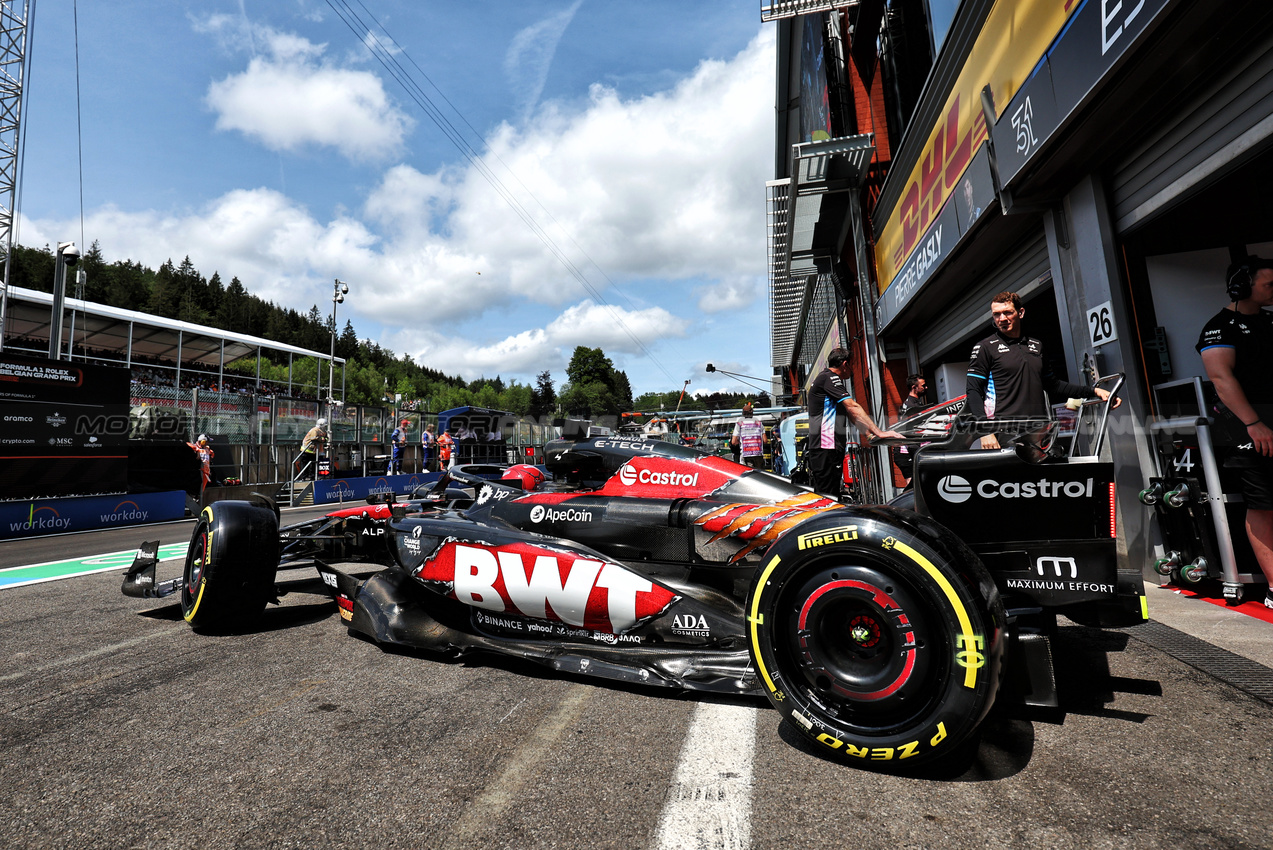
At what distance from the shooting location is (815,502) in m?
2.82

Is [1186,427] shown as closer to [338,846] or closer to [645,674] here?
[645,674]

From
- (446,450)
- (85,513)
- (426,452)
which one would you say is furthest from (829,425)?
(426,452)

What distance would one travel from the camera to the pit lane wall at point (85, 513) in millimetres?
9266

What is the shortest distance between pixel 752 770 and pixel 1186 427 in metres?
3.65

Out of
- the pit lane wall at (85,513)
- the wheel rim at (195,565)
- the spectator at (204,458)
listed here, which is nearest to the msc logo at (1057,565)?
the wheel rim at (195,565)

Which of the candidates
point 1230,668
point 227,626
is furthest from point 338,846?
point 1230,668

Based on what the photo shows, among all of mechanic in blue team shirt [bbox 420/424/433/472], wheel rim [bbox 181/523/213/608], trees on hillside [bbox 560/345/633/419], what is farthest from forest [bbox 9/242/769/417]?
wheel rim [bbox 181/523/213/608]

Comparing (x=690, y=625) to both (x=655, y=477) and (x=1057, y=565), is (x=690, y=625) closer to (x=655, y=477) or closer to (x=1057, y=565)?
(x=655, y=477)

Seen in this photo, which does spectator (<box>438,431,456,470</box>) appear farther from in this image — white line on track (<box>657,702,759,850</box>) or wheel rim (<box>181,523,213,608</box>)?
white line on track (<box>657,702,759,850</box>)

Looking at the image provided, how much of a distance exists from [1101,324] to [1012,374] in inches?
47.1

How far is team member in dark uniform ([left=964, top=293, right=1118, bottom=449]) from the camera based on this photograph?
3.67 m

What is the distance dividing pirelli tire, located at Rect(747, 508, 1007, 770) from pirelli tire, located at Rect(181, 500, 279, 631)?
299cm

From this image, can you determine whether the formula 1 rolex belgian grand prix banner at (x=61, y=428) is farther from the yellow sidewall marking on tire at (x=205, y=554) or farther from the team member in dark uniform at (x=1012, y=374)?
the team member in dark uniform at (x=1012, y=374)

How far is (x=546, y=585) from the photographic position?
2.71 metres
